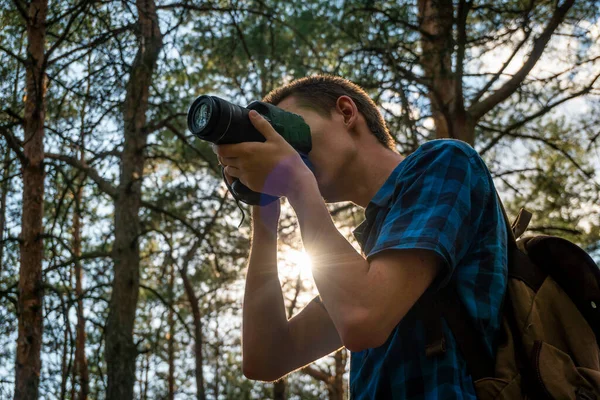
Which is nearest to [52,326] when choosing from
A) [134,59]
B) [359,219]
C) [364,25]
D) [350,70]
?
[134,59]

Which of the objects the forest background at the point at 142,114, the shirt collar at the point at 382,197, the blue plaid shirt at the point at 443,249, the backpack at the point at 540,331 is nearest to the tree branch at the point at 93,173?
the forest background at the point at 142,114

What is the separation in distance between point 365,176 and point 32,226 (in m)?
3.63

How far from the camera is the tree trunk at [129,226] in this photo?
4.57 m

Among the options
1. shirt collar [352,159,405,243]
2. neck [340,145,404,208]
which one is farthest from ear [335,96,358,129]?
shirt collar [352,159,405,243]

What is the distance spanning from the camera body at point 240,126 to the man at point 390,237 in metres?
Answer: 0.03

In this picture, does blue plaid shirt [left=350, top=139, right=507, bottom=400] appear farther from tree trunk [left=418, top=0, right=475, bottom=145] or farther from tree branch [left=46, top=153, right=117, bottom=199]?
tree branch [left=46, top=153, right=117, bottom=199]

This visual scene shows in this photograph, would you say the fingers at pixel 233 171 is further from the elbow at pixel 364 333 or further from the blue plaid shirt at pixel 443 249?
the elbow at pixel 364 333

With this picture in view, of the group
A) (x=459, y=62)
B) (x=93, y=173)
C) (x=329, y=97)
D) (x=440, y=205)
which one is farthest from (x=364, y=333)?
(x=93, y=173)

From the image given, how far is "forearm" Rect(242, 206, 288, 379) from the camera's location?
1791 mm

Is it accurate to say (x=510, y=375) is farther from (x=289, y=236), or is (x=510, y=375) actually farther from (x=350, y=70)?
(x=289, y=236)

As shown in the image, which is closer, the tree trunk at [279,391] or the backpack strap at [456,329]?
the backpack strap at [456,329]

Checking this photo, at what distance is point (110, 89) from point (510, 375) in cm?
381

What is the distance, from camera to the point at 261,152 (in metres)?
1.42

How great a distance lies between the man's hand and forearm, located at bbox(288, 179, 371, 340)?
0.13 feet
